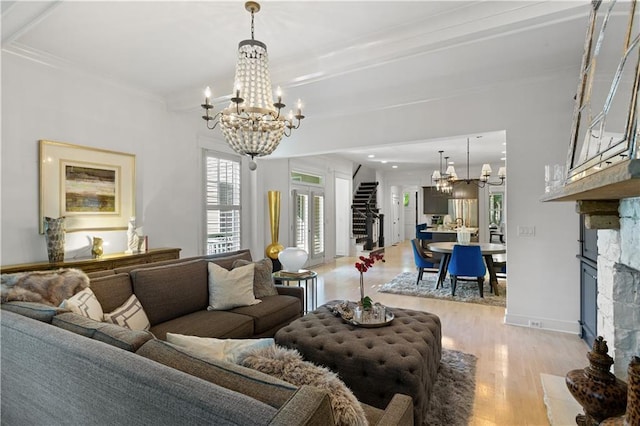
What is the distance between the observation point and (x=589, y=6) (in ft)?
7.47

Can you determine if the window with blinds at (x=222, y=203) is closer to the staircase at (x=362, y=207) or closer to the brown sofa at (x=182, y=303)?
the brown sofa at (x=182, y=303)

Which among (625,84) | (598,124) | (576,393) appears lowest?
(576,393)

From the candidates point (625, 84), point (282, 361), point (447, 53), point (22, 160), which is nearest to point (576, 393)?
point (625, 84)

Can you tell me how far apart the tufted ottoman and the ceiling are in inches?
95.1

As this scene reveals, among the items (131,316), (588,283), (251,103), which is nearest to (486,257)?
(588,283)

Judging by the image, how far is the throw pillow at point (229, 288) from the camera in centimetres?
302

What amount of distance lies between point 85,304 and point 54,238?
168cm

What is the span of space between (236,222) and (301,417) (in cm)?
517

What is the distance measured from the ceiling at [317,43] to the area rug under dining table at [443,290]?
2.40 metres

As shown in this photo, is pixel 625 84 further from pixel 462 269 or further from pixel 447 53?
pixel 462 269

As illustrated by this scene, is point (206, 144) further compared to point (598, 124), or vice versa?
point (206, 144)

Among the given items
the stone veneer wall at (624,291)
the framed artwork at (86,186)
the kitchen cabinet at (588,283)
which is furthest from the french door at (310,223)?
the stone veneer wall at (624,291)

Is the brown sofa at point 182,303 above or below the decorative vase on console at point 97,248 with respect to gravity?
below

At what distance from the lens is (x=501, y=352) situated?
122 inches
